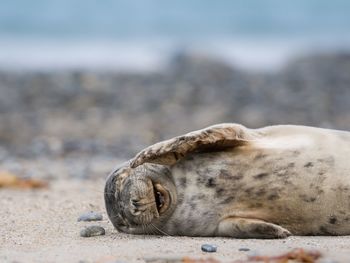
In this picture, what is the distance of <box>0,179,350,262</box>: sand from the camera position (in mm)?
4574

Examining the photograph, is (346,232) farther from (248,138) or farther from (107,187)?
(107,187)

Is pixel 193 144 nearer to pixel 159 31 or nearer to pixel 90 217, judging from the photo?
pixel 90 217

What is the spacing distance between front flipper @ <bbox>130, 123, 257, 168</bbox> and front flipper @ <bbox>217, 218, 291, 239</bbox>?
42 cm

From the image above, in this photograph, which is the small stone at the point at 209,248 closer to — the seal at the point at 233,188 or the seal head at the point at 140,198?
the seal at the point at 233,188

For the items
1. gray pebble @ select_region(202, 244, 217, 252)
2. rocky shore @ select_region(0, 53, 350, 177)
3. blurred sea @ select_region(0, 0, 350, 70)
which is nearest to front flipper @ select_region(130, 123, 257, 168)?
gray pebble @ select_region(202, 244, 217, 252)

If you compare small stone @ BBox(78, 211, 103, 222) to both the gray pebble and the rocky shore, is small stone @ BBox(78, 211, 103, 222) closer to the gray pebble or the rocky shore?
the gray pebble

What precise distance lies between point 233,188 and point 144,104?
26.8ft

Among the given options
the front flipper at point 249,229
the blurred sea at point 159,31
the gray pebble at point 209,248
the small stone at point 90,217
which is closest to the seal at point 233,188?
the front flipper at point 249,229

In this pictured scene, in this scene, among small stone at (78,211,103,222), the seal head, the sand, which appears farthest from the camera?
small stone at (78,211,103,222)

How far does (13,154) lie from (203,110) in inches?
139

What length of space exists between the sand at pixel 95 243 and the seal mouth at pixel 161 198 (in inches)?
6.2

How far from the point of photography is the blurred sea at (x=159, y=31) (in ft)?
70.6

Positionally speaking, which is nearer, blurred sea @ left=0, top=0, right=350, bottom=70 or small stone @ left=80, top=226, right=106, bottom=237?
small stone @ left=80, top=226, right=106, bottom=237

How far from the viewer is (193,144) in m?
5.14
